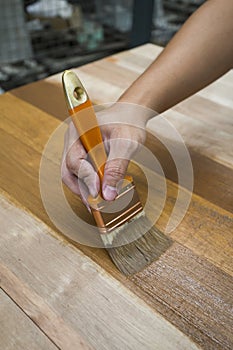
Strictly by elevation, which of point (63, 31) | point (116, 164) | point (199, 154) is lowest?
point (63, 31)

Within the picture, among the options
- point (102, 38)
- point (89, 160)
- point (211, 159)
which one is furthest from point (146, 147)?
point (102, 38)

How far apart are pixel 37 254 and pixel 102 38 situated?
152 cm

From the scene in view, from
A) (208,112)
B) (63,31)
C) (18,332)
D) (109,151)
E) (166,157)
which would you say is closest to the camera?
(18,332)

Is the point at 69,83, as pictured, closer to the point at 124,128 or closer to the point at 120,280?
the point at 124,128

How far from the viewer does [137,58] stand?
3.26 feet

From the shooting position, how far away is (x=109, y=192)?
47 cm

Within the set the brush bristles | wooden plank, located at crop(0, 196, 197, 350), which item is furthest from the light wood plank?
wooden plank, located at crop(0, 196, 197, 350)

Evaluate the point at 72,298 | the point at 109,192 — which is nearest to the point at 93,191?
the point at 109,192

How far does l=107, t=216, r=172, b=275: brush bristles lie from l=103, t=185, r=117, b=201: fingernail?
52mm

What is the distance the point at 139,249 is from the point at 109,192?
86mm

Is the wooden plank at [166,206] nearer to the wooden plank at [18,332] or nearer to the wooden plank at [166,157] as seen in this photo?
the wooden plank at [166,157]

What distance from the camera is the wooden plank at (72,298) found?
40 cm

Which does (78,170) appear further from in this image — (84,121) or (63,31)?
(63,31)

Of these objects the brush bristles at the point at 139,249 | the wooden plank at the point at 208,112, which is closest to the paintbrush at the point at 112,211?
the brush bristles at the point at 139,249
